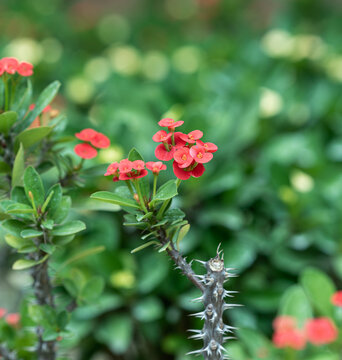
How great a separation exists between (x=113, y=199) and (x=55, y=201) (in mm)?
177

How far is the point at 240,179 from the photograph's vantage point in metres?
2.30

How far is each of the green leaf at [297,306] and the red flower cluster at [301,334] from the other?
0.35 ft

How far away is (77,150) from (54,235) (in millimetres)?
187

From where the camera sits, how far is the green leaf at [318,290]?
6.50 feet

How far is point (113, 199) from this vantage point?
1.00 metres

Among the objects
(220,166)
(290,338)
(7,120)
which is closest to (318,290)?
(290,338)

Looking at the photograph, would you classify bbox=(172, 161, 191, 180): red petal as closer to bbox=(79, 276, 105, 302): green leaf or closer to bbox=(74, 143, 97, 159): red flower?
bbox=(74, 143, 97, 159): red flower

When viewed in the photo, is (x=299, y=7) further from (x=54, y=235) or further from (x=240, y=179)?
(x=54, y=235)

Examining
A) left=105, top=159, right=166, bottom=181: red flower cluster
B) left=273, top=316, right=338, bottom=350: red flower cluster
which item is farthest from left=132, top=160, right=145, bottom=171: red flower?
left=273, top=316, right=338, bottom=350: red flower cluster

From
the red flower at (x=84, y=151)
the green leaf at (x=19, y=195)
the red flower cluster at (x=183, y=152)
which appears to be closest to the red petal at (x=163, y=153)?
the red flower cluster at (x=183, y=152)

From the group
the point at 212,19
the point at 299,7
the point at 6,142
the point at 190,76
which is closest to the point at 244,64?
the point at 190,76

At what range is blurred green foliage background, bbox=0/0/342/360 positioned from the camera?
7.01ft

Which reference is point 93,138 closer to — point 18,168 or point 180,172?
point 18,168

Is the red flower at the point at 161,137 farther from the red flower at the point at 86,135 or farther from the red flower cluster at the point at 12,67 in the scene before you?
the red flower cluster at the point at 12,67
